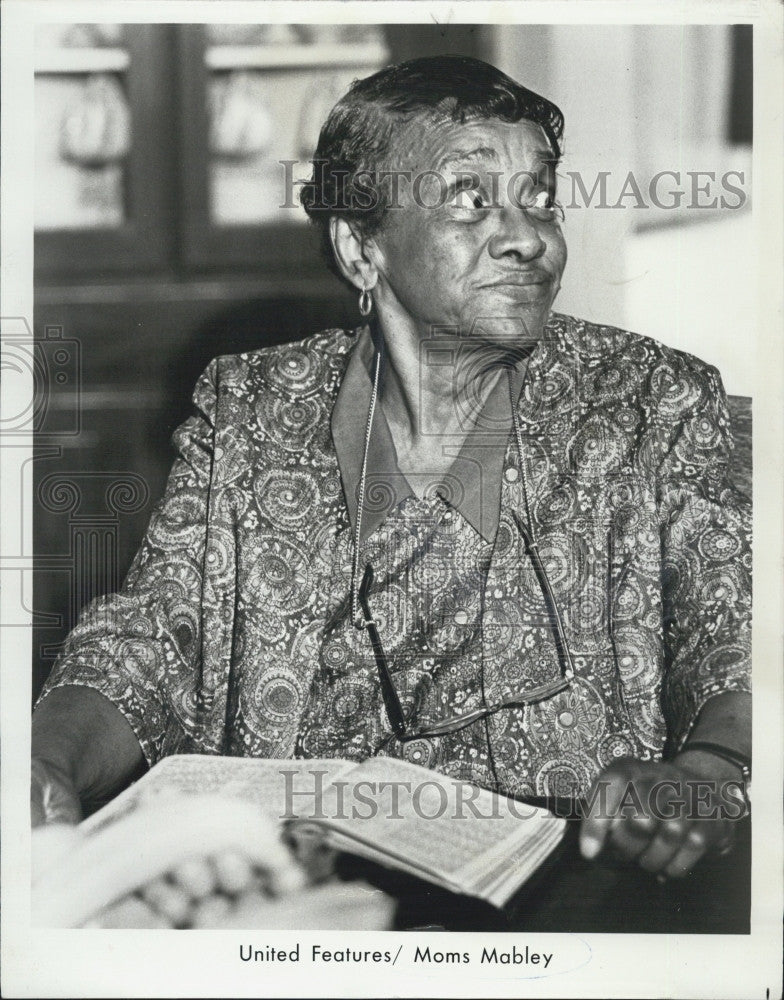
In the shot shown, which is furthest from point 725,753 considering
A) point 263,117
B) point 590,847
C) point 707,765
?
point 263,117

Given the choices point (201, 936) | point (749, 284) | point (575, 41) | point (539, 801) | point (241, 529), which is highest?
point (575, 41)

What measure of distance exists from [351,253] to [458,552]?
→ 0.45 meters

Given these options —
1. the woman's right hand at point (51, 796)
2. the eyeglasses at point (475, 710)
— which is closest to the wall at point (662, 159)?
the eyeglasses at point (475, 710)

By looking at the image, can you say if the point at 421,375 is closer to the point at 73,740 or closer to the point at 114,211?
the point at 114,211

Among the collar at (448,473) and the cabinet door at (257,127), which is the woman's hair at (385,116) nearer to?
the cabinet door at (257,127)

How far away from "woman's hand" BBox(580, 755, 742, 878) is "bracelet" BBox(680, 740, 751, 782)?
0.01m

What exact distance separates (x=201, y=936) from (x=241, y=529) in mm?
572

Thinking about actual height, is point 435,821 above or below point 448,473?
below

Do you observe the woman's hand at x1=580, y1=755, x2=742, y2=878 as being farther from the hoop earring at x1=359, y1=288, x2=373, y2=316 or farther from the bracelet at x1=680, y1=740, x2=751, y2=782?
the hoop earring at x1=359, y1=288, x2=373, y2=316

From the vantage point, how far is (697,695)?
57.6 inches

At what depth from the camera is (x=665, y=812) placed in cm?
147

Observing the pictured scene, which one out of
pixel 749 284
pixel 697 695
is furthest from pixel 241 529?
pixel 749 284

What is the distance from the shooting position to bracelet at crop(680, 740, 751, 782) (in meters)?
1.46

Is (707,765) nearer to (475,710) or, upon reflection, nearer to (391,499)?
(475,710)
